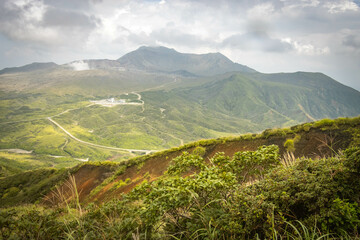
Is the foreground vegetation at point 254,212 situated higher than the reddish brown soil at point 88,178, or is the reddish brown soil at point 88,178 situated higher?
the foreground vegetation at point 254,212

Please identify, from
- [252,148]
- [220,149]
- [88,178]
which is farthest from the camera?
[88,178]

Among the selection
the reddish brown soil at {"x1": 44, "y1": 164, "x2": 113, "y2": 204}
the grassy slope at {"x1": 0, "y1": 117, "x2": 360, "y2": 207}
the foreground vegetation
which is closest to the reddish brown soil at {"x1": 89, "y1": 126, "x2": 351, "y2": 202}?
the grassy slope at {"x1": 0, "y1": 117, "x2": 360, "y2": 207}

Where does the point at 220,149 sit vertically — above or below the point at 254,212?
below

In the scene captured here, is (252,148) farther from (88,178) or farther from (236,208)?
(88,178)

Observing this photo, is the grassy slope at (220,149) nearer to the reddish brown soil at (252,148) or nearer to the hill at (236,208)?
the reddish brown soil at (252,148)

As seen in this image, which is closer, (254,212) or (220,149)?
(254,212)

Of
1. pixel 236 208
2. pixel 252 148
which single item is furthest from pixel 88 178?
pixel 236 208

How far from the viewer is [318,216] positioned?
9.04ft

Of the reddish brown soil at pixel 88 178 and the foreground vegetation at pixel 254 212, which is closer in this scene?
the foreground vegetation at pixel 254 212

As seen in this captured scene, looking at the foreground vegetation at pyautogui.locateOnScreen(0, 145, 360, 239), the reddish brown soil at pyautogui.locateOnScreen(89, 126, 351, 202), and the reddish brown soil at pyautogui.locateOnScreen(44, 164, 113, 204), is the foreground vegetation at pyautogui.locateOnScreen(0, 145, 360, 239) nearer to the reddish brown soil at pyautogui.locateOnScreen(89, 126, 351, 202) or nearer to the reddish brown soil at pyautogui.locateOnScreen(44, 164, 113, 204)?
the reddish brown soil at pyautogui.locateOnScreen(89, 126, 351, 202)

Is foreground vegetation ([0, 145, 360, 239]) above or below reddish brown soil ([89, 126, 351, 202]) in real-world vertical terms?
above

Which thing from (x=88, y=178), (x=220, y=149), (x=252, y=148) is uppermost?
(x=252, y=148)

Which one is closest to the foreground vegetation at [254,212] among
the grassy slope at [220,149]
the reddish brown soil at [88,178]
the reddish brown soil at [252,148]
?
the grassy slope at [220,149]

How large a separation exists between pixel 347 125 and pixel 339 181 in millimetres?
13262
